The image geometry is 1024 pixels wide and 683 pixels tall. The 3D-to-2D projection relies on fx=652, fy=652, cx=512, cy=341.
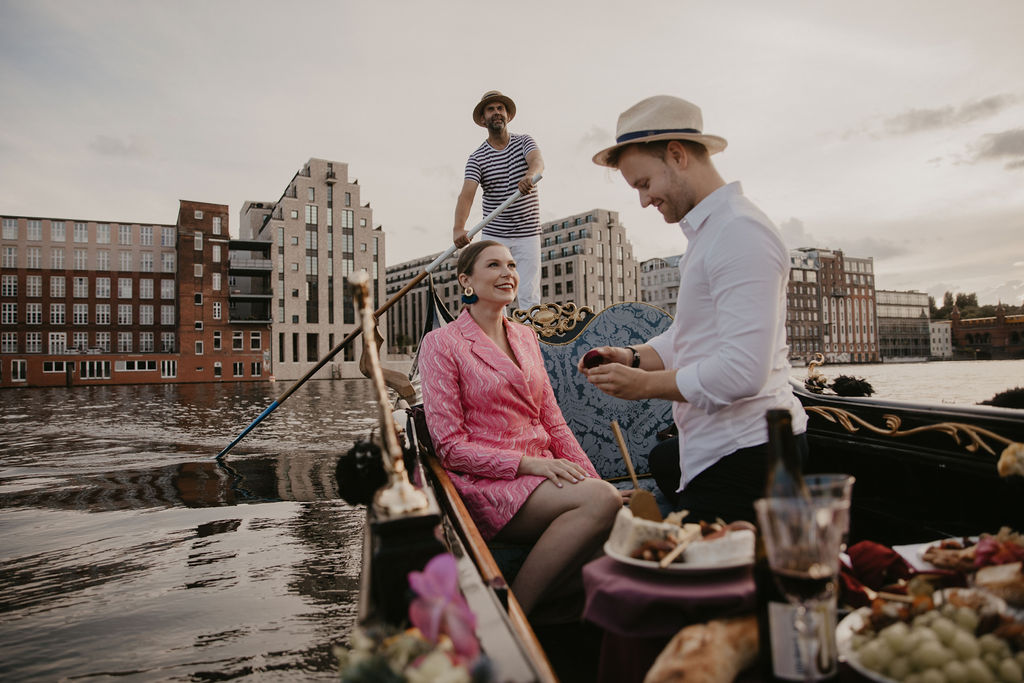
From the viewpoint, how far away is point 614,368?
64.6 inches

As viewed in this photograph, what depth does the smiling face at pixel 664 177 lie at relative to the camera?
1.76 m

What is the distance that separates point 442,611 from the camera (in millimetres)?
951

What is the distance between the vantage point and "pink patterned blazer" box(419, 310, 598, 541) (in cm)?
245

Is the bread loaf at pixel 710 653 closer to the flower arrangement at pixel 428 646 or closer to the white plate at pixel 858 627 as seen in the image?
the white plate at pixel 858 627

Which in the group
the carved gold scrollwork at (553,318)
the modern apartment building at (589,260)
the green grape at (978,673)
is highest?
the modern apartment building at (589,260)

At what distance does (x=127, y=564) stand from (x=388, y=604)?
366 centimetres

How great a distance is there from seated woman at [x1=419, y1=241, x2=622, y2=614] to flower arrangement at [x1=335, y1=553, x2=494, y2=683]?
1330 mm

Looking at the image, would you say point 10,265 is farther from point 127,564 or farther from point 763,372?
point 763,372

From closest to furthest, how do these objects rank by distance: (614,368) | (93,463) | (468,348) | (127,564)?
(614,368) → (468,348) → (127,564) → (93,463)

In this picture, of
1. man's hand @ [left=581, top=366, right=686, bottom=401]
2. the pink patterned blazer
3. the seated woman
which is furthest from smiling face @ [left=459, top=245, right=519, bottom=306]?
man's hand @ [left=581, top=366, right=686, bottom=401]

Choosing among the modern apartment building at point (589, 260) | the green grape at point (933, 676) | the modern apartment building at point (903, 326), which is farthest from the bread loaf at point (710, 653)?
the modern apartment building at point (903, 326)

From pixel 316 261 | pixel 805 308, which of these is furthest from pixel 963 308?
pixel 316 261

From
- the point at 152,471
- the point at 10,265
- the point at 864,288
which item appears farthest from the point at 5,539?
the point at 864,288

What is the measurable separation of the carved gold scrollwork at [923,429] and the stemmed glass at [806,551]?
4.55 ft
